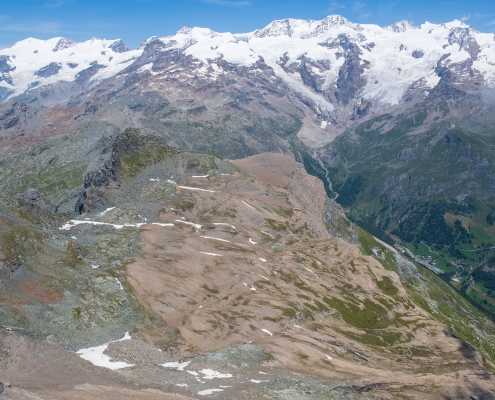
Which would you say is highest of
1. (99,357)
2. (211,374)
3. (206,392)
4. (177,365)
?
(99,357)

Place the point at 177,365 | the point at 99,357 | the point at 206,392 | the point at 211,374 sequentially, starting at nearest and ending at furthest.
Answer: the point at 206,392 → the point at 211,374 → the point at 99,357 → the point at 177,365

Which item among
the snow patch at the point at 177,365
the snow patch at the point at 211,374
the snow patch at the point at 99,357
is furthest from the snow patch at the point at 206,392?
the snow patch at the point at 99,357

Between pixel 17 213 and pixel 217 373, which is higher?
pixel 17 213

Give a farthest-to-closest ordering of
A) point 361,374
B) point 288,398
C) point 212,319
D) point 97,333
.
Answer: point 212,319, point 361,374, point 97,333, point 288,398

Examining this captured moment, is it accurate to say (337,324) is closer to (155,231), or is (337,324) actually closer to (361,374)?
(361,374)

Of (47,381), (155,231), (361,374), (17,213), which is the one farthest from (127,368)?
(155,231)

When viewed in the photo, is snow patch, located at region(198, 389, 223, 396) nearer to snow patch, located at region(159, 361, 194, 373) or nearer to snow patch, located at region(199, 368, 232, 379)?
snow patch, located at region(199, 368, 232, 379)

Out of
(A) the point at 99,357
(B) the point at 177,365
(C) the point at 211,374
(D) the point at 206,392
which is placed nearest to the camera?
(D) the point at 206,392

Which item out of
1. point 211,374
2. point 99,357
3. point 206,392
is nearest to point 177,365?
point 211,374

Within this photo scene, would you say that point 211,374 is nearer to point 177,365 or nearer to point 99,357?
point 177,365

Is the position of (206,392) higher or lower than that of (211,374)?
lower

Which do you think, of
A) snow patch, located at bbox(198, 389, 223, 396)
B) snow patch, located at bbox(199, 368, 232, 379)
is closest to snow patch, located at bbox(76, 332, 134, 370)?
snow patch, located at bbox(199, 368, 232, 379)
